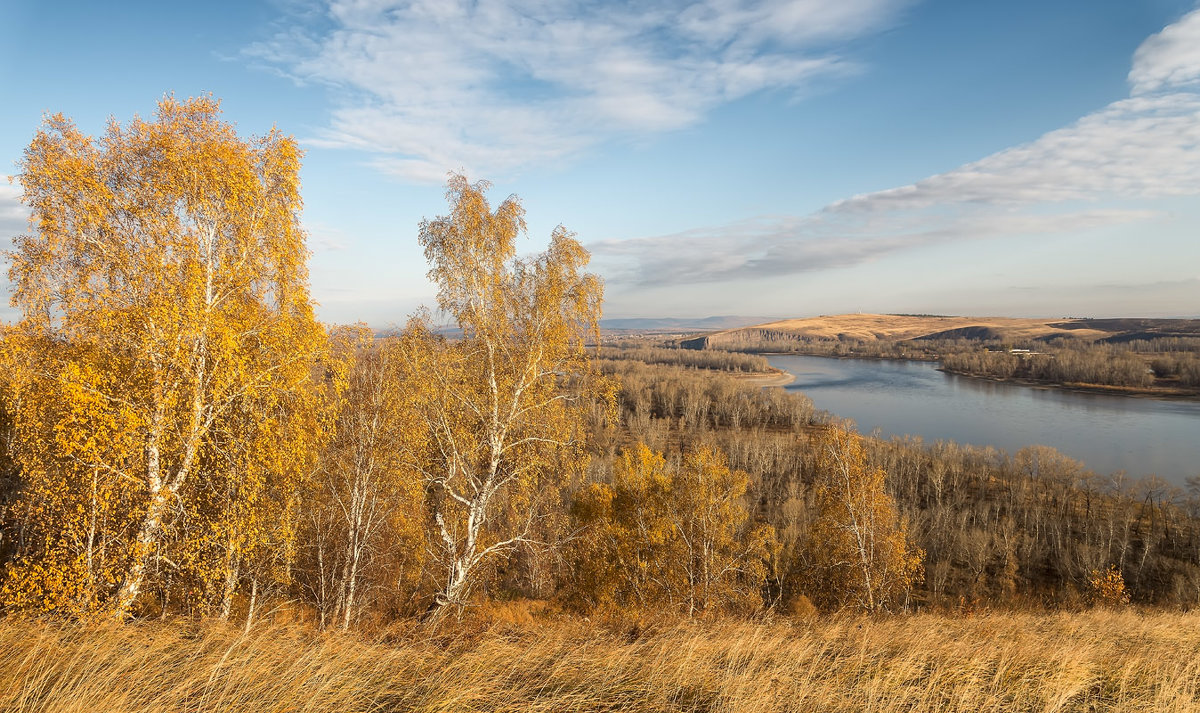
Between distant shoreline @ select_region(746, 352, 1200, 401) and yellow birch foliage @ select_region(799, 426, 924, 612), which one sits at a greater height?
yellow birch foliage @ select_region(799, 426, 924, 612)

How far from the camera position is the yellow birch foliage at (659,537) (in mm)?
18812

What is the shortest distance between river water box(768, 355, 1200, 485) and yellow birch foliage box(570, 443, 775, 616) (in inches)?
2345

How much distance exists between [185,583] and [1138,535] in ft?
216

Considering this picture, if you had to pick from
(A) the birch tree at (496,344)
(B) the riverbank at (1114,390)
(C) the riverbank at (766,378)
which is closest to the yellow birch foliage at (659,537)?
(A) the birch tree at (496,344)

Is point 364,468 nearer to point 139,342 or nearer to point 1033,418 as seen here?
point 139,342

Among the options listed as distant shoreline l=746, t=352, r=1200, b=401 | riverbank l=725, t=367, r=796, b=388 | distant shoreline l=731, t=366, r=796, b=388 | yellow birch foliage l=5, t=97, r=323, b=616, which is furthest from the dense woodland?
distant shoreline l=731, t=366, r=796, b=388

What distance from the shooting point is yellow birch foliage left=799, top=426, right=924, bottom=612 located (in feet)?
57.8

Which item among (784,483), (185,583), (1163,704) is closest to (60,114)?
(185,583)

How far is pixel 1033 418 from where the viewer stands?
83125 mm

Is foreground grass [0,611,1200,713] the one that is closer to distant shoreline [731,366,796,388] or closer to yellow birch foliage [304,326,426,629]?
yellow birch foliage [304,326,426,629]

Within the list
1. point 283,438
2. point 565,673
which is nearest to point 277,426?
point 283,438

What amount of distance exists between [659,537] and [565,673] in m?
13.9

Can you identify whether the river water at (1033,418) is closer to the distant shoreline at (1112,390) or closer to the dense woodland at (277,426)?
the distant shoreline at (1112,390)

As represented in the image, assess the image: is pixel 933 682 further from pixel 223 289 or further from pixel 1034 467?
pixel 1034 467
